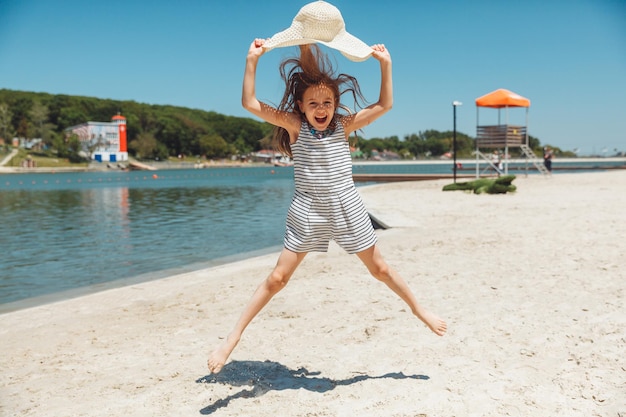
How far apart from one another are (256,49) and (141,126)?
471 ft

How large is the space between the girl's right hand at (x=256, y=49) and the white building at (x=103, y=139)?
403 feet

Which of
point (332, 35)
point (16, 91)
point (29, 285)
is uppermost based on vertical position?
point (16, 91)

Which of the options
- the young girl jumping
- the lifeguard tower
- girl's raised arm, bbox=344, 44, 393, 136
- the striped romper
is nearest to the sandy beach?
the young girl jumping

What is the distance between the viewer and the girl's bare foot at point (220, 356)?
9.65 feet

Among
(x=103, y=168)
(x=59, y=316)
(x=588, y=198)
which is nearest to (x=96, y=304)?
(x=59, y=316)

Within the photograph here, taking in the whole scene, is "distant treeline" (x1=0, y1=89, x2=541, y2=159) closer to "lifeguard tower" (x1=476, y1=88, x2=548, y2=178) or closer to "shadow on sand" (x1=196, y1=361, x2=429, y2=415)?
"lifeguard tower" (x1=476, y1=88, x2=548, y2=178)

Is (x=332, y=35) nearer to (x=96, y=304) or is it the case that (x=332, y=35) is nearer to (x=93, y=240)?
(x=96, y=304)

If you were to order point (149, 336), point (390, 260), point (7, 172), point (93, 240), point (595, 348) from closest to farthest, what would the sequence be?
point (595, 348) → point (149, 336) → point (390, 260) → point (93, 240) → point (7, 172)

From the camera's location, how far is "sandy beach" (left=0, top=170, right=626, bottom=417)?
2918mm

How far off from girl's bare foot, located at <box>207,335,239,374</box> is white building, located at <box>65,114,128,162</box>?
403 ft

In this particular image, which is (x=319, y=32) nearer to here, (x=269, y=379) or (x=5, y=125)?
(x=269, y=379)

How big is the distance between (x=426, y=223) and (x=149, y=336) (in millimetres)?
7715

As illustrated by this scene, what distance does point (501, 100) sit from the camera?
82.9ft

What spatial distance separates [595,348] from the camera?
3.53 meters
